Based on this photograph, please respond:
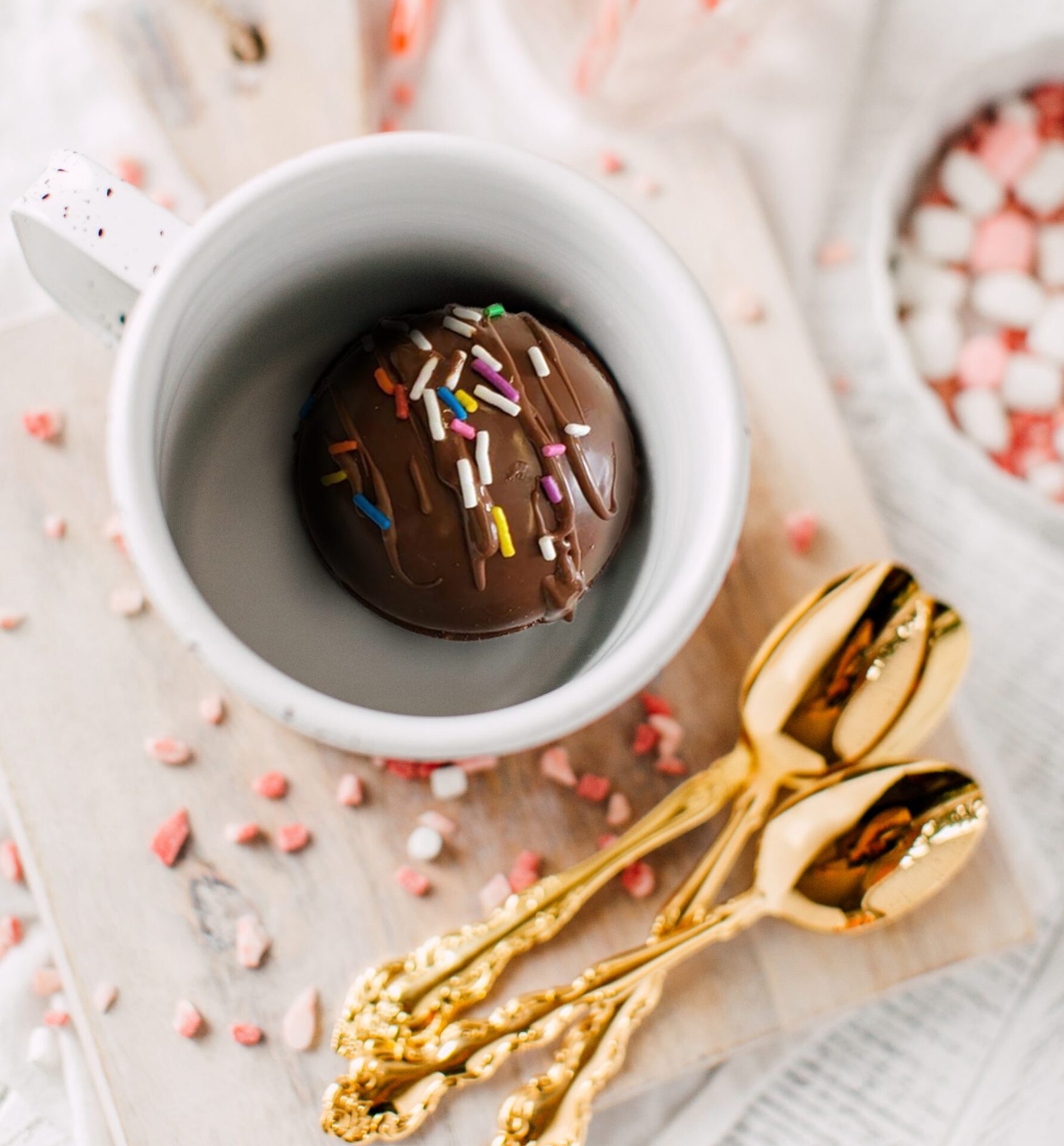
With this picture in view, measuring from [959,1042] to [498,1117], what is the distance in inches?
16.2

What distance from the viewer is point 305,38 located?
771 mm

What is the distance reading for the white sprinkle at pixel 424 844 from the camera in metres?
0.65

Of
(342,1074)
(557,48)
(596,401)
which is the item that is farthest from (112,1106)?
(557,48)

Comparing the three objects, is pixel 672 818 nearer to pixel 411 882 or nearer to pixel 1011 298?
pixel 411 882

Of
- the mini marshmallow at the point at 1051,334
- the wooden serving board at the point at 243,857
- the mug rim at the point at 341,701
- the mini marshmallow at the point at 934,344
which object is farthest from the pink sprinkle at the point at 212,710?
the mini marshmallow at the point at 1051,334

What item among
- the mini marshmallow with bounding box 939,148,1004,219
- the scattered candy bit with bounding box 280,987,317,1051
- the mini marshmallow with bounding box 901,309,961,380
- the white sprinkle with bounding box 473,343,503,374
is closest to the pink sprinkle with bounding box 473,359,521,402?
the white sprinkle with bounding box 473,343,503,374

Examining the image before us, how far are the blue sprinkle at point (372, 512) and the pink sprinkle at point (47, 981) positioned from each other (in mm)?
461

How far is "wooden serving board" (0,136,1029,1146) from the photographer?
2.07 ft

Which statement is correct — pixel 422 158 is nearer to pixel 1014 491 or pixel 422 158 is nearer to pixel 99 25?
pixel 99 25

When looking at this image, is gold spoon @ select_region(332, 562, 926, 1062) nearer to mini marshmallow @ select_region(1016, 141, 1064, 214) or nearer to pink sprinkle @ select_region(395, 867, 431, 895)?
pink sprinkle @ select_region(395, 867, 431, 895)

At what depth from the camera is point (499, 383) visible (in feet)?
1.76

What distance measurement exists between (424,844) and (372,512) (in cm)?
23

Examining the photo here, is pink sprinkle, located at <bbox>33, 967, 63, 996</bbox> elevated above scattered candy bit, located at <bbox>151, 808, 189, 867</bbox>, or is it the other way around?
scattered candy bit, located at <bbox>151, 808, 189, 867</bbox>

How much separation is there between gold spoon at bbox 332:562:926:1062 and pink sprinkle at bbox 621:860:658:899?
0.07ft
